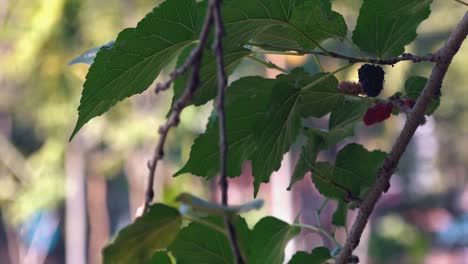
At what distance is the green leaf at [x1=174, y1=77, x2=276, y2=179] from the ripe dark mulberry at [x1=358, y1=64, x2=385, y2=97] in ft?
0.17

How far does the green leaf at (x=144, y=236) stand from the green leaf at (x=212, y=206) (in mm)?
30

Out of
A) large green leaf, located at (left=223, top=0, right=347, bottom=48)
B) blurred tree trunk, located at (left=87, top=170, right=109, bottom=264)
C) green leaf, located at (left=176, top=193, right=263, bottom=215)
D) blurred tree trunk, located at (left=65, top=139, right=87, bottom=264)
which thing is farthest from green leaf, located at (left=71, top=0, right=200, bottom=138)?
blurred tree trunk, located at (left=87, top=170, right=109, bottom=264)

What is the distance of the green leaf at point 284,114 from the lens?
0.43m

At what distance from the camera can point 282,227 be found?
51cm

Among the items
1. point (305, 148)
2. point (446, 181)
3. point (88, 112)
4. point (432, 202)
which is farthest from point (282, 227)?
point (446, 181)

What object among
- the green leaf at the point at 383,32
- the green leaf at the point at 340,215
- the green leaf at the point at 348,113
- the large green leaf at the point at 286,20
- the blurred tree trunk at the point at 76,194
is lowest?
the green leaf at the point at 340,215

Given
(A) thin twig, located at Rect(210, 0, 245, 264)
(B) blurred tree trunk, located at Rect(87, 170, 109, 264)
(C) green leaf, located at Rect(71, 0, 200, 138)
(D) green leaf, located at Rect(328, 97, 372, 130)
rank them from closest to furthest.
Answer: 1. (A) thin twig, located at Rect(210, 0, 245, 264)
2. (C) green leaf, located at Rect(71, 0, 200, 138)
3. (D) green leaf, located at Rect(328, 97, 372, 130)
4. (B) blurred tree trunk, located at Rect(87, 170, 109, 264)

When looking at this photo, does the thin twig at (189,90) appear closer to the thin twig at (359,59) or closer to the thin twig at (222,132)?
the thin twig at (222,132)

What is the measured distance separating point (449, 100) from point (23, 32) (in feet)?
28.9

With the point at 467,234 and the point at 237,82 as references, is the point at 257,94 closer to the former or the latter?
the point at 237,82

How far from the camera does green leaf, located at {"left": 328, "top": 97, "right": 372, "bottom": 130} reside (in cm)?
48

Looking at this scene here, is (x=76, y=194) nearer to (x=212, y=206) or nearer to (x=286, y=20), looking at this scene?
(x=286, y=20)

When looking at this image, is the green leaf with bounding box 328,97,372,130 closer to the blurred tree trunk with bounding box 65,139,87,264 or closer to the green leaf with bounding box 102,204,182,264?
the green leaf with bounding box 102,204,182,264

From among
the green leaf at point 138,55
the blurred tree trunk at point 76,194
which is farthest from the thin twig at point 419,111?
the blurred tree trunk at point 76,194
